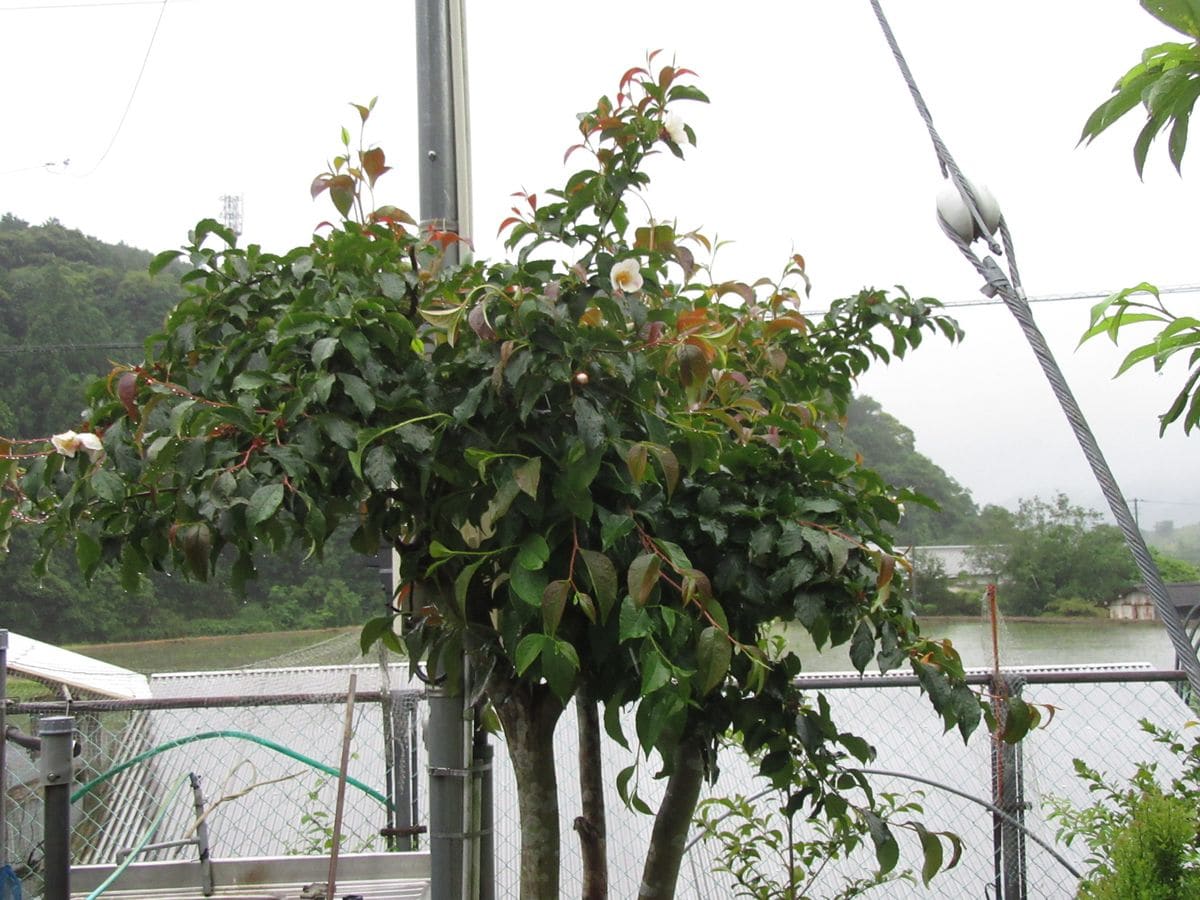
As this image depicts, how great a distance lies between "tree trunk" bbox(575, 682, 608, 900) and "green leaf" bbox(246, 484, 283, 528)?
23.4 inches

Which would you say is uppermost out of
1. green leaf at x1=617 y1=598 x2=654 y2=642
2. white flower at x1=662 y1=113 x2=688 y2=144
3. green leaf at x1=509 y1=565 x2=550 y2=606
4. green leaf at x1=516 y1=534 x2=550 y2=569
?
white flower at x1=662 y1=113 x2=688 y2=144

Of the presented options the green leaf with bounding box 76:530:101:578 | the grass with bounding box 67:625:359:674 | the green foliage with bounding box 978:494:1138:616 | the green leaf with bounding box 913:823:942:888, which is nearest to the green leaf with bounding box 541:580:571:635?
the green leaf with bounding box 76:530:101:578

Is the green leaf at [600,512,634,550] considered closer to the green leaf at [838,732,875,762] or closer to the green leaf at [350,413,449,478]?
the green leaf at [350,413,449,478]

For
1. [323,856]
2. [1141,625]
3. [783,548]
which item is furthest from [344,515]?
[1141,625]

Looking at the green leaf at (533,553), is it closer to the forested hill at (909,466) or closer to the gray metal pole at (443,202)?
the gray metal pole at (443,202)

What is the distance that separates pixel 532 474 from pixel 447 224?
2.15ft

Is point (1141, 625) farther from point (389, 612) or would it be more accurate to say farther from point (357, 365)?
point (357, 365)

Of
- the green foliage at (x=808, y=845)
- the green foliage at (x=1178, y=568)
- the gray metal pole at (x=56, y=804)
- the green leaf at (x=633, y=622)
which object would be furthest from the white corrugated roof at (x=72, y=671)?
the green foliage at (x=1178, y=568)

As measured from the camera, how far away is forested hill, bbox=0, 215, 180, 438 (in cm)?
341

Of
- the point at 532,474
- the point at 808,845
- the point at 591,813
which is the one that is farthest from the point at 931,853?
the point at 532,474

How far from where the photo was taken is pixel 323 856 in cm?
184

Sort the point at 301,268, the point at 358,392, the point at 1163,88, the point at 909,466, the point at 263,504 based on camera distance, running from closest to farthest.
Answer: the point at 1163,88 < the point at 263,504 < the point at 358,392 < the point at 301,268 < the point at 909,466

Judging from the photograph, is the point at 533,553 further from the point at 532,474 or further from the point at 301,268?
the point at 301,268

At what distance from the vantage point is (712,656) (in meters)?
0.94
